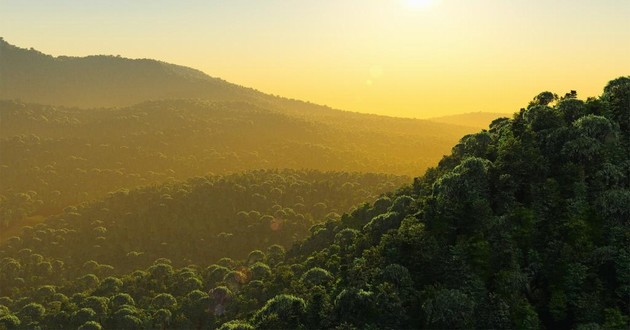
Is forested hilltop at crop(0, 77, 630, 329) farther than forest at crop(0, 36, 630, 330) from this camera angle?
No

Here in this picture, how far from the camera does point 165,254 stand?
106 metres

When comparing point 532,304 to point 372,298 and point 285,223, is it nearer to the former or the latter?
point 372,298

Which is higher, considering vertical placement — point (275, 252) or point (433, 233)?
point (433, 233)

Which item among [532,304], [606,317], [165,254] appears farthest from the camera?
[165,254]

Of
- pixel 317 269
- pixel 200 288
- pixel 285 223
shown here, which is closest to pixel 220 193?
pixel 285 223

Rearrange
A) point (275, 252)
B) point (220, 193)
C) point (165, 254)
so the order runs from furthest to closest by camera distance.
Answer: point (220, 193) → point (165, 254) → point (275, 252)

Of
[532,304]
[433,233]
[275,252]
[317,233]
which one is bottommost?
[275,252]

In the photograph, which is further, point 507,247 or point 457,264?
point 457,264

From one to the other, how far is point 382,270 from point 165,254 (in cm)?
7789

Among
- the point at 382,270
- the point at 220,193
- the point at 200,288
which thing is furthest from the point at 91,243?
the point at 382,270

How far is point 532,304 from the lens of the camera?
115ft

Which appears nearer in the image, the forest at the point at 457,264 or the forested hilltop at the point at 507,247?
the forested hilltop at the point at 507,247

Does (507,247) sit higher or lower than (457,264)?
higher

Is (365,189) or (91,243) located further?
(365,189)
